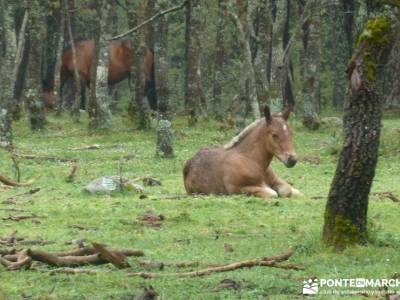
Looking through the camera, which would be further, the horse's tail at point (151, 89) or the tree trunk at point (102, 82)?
the horse's tail at point (151, 89)

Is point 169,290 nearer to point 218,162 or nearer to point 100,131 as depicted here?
point 218,162

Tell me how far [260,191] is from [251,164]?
0.51m

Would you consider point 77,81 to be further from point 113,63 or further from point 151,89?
point 151,89

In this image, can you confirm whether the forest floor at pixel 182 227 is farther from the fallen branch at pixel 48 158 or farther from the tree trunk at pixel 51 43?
the tree trunk at pixel 51 43

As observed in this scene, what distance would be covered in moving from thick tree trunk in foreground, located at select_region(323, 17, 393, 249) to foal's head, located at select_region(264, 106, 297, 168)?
18.3ft

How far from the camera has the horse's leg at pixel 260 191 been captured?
52.7 feet

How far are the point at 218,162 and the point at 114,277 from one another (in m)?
7.27

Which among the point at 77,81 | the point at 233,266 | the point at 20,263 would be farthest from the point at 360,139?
the point at 77,81

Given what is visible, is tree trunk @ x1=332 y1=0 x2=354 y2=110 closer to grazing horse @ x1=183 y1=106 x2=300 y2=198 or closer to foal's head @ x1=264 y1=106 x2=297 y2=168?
grazing horse @ x1=183 y1=106 x2=300 y2=198

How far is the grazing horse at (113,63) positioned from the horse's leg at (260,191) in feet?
69.1

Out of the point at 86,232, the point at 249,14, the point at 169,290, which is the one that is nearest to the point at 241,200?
the point at 86,232

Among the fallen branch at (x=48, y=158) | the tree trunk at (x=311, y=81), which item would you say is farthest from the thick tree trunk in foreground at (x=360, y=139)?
the tree trunk at (x=311, y=81)

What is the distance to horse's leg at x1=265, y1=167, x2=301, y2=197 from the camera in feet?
53.9

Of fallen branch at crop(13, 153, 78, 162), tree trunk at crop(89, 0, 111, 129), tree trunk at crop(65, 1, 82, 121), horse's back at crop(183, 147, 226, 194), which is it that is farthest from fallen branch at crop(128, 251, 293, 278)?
tree trunk at crop(65, 1, 82, 121)
